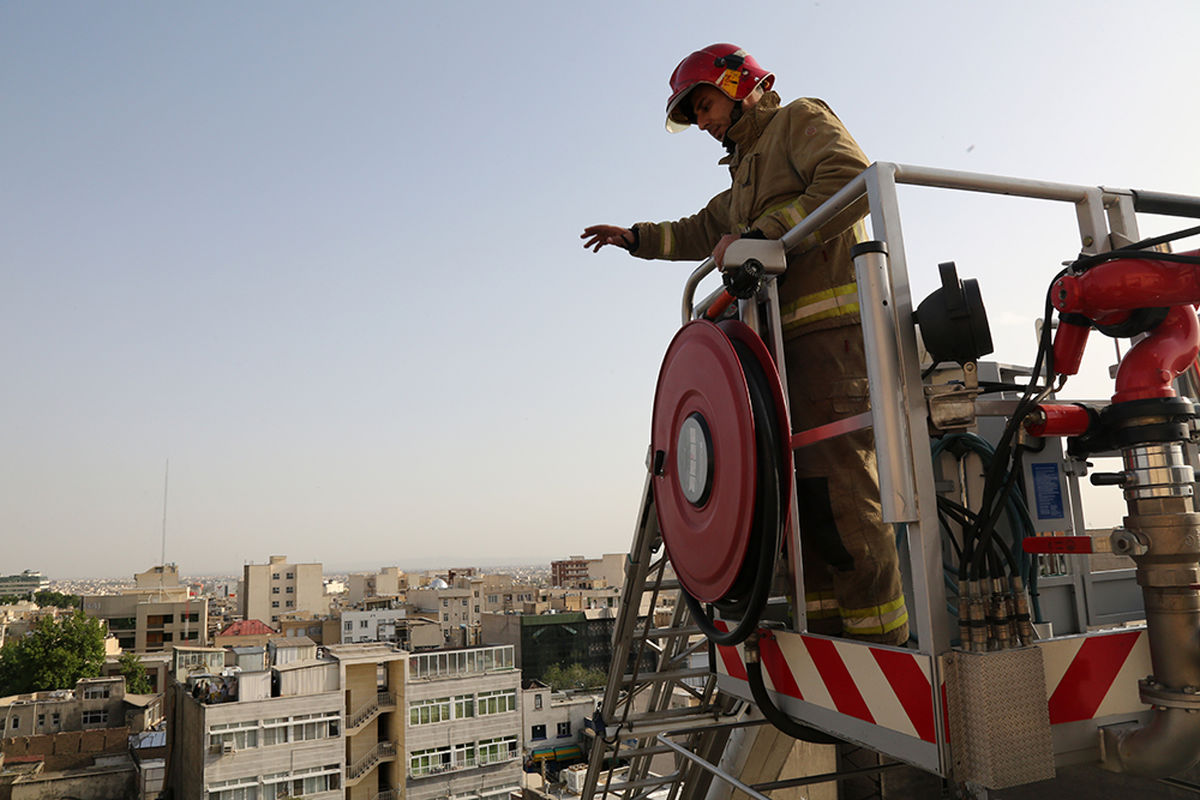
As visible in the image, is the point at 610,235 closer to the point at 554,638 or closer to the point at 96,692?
the point at 96,692

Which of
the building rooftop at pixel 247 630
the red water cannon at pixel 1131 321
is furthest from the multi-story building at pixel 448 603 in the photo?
the red water cannon at pixel 1131 321

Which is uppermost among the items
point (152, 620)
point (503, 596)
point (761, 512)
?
point (761, 512)

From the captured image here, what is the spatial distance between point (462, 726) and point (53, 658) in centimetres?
3512

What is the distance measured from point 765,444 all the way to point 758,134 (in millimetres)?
1659

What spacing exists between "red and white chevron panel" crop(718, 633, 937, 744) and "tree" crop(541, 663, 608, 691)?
55.6 m

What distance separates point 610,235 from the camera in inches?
167

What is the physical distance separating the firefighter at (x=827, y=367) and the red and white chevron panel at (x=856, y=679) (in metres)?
0.26

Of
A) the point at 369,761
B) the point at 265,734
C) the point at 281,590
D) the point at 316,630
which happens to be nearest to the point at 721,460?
the point at 265,734

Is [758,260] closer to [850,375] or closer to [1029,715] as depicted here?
[850,375]

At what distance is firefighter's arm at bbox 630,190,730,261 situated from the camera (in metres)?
4.16

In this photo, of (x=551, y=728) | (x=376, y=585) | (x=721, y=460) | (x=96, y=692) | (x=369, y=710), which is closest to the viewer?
(x=721, y=460)

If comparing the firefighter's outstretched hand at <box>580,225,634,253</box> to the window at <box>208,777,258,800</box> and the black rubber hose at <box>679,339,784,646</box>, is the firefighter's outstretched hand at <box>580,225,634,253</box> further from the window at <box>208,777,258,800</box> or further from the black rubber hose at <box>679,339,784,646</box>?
the window at <box>208,777,258,800</box>

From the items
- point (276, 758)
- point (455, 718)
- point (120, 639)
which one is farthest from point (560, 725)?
point (120, 639)

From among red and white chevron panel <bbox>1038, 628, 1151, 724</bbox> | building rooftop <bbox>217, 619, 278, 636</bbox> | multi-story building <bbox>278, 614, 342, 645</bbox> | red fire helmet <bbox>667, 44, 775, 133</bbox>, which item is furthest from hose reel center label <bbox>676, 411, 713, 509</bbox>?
multi-story building <bbox>278, 614, 342, 645</bbox>
